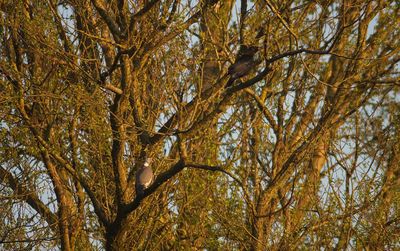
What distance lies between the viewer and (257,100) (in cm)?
1003

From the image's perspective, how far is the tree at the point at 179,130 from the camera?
7.52m

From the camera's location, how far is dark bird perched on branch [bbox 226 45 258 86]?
24.5 feet

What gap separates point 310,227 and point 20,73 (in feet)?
12.9

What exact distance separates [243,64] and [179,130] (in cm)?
116

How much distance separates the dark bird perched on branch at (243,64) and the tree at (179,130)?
2cm

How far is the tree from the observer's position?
24.7ft

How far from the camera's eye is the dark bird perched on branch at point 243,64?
7.47 metres

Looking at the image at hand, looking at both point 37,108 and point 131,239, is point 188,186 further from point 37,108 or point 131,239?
point 37,108

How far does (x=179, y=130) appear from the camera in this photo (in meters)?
6.84

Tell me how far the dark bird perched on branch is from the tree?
0.07 ft

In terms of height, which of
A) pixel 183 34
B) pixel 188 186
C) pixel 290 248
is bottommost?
pixel 290 248

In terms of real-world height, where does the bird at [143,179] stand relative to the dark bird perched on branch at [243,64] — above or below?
below

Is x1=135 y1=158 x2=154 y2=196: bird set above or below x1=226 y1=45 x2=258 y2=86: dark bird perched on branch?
below

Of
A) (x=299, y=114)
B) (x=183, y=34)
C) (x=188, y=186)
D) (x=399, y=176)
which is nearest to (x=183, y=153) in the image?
(x=183, y=34)
